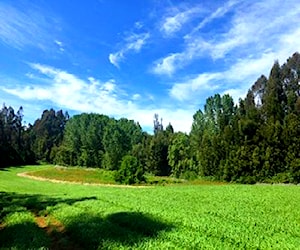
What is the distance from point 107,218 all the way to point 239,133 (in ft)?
181

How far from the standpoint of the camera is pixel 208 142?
83.6 meters

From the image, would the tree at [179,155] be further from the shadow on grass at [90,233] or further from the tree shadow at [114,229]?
the shadow on grass at [90,233]

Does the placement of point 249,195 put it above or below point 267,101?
below

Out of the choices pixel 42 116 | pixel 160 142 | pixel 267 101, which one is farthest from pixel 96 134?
pixel 267 101

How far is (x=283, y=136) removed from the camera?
65500 millimetres

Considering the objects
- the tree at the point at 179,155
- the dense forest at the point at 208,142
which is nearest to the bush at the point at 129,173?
the dense forest at the point at 208,142

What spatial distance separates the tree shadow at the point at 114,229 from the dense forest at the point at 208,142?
1830 inches

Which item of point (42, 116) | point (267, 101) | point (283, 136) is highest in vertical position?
point (42, 116)

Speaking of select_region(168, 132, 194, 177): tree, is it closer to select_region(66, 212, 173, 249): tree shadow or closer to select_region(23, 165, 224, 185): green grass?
select_region(23, 165, 224, 185): green grass

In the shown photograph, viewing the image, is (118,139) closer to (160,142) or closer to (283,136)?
(160,142)

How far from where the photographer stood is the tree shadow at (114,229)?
1631 centimetres

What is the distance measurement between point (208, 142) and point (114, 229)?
219ft

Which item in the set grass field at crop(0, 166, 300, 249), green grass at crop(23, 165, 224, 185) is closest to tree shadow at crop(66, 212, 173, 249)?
grass field at crop(0, 166, 300, 249)

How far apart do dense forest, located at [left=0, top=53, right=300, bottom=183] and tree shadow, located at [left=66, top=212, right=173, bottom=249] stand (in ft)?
153
